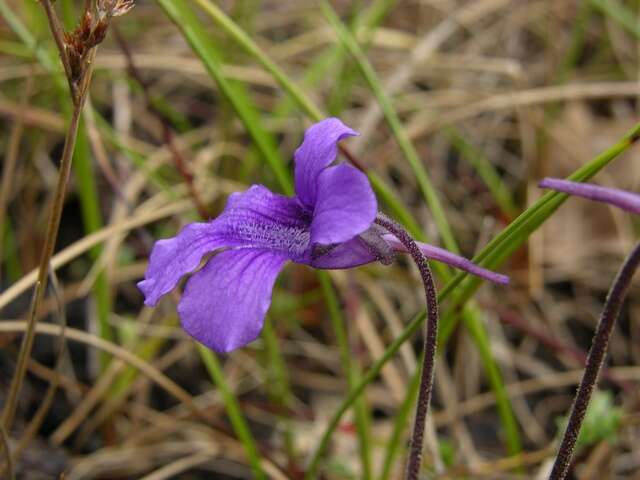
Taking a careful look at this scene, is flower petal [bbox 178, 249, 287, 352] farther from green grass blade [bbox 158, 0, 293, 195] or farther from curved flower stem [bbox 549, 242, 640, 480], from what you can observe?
green grass blade [bbox 158, 0, 293, 195]

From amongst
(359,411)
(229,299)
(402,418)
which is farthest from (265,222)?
(359,411)

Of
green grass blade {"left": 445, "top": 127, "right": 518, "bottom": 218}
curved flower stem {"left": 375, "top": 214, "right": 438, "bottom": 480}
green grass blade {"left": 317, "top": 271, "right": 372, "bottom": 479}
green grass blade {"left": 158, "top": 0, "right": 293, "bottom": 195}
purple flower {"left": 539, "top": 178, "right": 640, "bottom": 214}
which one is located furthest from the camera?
green grass blade {"left": 445, "top": 127, "right": 518, "bottom": 218}

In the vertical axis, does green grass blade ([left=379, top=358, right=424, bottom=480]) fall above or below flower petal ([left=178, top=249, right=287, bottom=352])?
below

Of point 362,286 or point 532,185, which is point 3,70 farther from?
point 532,185

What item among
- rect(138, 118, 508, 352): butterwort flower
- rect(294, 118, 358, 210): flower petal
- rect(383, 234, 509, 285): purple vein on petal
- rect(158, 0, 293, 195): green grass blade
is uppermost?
rect(158, 0, 293, 195): green grass blade

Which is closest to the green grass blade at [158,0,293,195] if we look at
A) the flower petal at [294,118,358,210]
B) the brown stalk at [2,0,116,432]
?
the brown stalk at [2,0,116,432]

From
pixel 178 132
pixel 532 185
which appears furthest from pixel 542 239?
pixel 178 132
